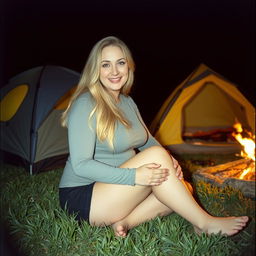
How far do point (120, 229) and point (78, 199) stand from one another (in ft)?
1.06

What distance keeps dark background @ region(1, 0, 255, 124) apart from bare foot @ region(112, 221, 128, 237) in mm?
10554

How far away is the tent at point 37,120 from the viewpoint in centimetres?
408

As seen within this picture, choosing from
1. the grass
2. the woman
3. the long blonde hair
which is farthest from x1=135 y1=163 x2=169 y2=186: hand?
the grass

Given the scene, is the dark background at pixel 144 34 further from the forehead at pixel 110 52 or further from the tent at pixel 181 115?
the forehead at pixel 110 52

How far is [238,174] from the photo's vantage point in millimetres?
3631

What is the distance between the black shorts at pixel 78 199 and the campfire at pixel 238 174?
A: 1.78 meters

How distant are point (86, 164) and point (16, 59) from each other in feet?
52.3

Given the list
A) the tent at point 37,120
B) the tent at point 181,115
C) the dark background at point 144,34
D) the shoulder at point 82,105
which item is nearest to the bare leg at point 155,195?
the shoulder at point 82,105

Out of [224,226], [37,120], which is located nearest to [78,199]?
[224,226]

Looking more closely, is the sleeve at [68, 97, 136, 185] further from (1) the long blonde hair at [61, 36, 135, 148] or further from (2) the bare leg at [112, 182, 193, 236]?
(2) the bare leg at [112, 182, 193, 236]

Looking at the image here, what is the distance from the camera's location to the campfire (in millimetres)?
3254

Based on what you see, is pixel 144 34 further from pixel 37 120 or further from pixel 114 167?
pixel 114 167

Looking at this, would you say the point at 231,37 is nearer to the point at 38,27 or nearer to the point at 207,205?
the point at 38,27

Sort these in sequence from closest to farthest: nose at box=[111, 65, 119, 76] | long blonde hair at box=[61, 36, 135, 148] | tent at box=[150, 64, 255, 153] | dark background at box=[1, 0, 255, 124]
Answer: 1. long blonde hair at box=[61, 36, 135, 148]
2. nose at box=[111, 65, 119, 76]
3. tent at box=[150, 64, 255, 153]
4. dark background at box=[1, 0, 255, 124]
